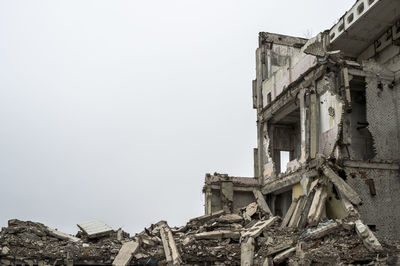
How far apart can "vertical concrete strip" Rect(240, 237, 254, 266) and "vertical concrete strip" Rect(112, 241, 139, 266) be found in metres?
2.92

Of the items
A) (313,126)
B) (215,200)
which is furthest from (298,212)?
(215,200)

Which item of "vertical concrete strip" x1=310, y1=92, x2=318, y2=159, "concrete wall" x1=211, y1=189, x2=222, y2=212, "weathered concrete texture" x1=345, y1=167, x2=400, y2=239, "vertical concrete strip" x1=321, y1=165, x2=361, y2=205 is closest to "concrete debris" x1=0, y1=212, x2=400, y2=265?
"vertical concrete strip" x1=321, y1=165, x2=361, y2=205

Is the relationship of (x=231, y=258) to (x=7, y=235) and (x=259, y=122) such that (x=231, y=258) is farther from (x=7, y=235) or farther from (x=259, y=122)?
(x=259, y=122)

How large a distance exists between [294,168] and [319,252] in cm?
777

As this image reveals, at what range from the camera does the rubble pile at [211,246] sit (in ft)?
38.1

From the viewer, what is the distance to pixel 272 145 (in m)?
23.0

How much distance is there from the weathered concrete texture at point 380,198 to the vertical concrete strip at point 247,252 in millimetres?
4655

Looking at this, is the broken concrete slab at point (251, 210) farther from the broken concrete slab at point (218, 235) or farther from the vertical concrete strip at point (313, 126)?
the broken concrete slab at point (218, 235)

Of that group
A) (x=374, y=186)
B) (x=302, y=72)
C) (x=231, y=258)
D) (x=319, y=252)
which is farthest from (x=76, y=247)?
(x=302, y=72)

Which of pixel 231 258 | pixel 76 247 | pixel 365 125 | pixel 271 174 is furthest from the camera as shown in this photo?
pixel 271 174

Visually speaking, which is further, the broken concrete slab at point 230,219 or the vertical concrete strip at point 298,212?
the broken concrete slab at point 230,219

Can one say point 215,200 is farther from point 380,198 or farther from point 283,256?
point 283,256

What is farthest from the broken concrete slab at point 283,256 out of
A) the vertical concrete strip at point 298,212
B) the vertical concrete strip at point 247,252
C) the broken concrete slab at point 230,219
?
the broken concrete slab at point 230,219

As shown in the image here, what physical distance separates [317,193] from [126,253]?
22.1ft
